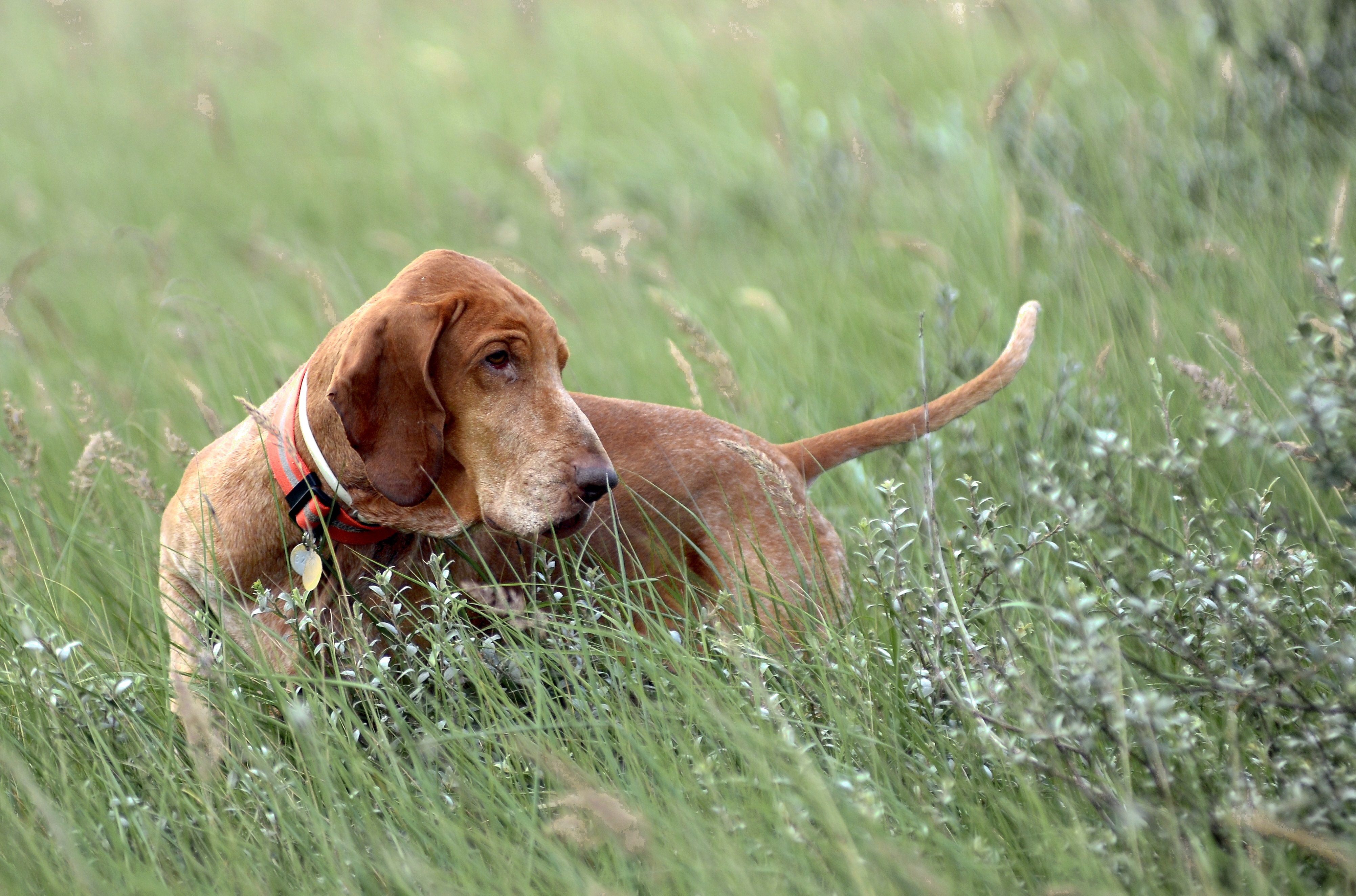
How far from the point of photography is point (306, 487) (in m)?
2.54

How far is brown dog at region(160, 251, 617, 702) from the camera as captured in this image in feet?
8.07

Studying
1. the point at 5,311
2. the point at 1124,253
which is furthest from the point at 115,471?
the point at 1124,253

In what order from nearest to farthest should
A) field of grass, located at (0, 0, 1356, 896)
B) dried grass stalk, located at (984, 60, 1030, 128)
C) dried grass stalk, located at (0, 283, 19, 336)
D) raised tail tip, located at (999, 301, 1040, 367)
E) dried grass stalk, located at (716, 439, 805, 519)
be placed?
field of grass, located at (0, 0, 1356, 896) → dried grass stalk, located at (716, 439, 805, 519) → raised tail tip, located at (999, 301, 1040, 367) → dried grass stalk, located at (0, 283, 19, 336) → dried grass stalk, located at (984, 60, 1030, 128)

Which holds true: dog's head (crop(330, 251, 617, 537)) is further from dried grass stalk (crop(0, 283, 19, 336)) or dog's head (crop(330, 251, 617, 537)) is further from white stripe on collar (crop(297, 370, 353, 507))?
dried grass stalk (crop(0, 283, 19, 336))

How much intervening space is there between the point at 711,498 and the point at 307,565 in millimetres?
1049

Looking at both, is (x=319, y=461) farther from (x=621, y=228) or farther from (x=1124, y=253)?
(x=1124, y=253)

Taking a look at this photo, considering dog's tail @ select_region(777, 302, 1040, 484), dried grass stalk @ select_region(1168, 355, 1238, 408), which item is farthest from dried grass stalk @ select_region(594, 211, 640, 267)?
dried grass stalk @ select_region(1168, 355, 1238, 408)

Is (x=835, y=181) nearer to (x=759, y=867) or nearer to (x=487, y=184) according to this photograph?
(x=487, y=184)

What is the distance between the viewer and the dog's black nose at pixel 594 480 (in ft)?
8.13

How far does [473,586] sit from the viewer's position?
2.39m

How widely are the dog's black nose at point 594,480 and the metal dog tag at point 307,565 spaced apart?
60 centimetres

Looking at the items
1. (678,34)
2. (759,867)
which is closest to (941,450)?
(759,867)

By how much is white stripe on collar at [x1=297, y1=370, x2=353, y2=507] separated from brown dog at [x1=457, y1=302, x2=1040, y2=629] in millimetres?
369

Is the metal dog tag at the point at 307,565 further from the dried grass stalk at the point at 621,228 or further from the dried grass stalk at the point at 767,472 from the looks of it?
the dried grass stalk at the point at 621,228
